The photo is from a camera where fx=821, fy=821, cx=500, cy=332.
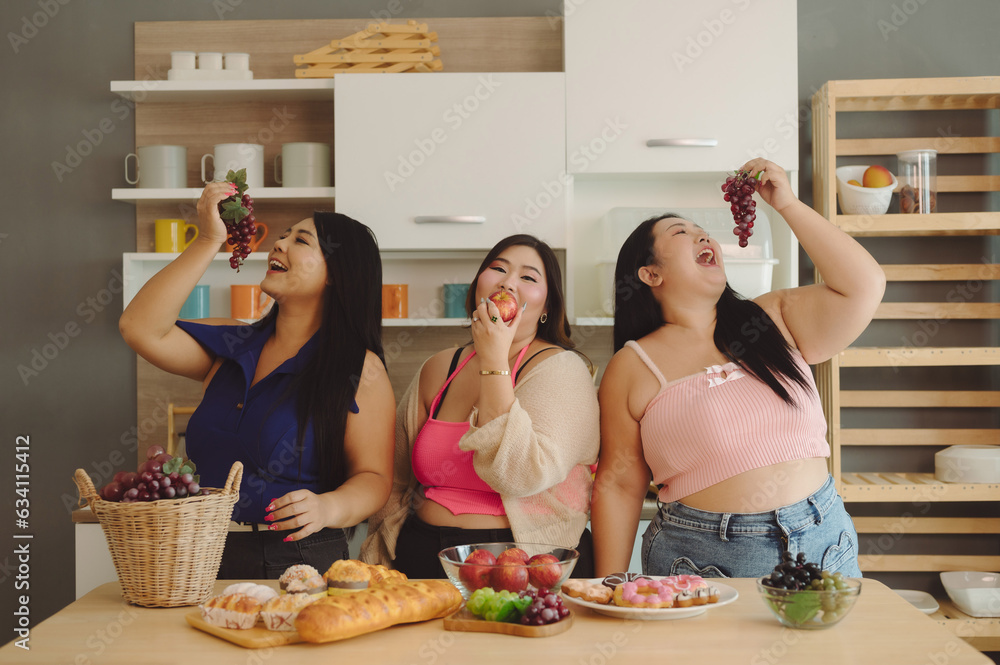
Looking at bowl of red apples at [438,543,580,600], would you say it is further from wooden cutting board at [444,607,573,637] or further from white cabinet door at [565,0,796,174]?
white cabinet door at [565,0,796,174]

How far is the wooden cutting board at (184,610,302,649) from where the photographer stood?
1012 millimetres

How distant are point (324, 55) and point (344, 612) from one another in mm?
2084

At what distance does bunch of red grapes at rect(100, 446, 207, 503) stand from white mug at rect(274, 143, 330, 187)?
1.67 metres

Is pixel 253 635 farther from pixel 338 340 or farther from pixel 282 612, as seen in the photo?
pixel 338 340

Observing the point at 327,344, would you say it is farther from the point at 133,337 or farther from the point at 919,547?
the point at 919,547

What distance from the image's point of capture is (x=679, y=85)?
2547 millimetres

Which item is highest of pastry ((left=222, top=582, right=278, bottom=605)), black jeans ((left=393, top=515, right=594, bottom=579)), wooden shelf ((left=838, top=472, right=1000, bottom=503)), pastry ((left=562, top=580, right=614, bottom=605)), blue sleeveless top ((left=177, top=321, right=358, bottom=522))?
blue sleeveless top ((left=177, top=321, right=358, bottom=522))

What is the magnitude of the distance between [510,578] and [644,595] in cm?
18

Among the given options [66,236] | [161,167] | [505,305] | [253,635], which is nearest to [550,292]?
[505,305]

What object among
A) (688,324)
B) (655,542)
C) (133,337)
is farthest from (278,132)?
(655,542)

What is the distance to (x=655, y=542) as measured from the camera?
1650 mm

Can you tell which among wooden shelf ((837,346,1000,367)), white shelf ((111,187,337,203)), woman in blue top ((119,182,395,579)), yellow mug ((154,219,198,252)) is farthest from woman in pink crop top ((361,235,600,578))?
yellow mug ((154,219,198,252))

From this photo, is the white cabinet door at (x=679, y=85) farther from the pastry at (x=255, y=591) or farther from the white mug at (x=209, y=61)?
the pastry at (x=255, y=591)

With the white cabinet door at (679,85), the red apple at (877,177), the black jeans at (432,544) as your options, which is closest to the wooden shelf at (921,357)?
the red apple at (877,177)
